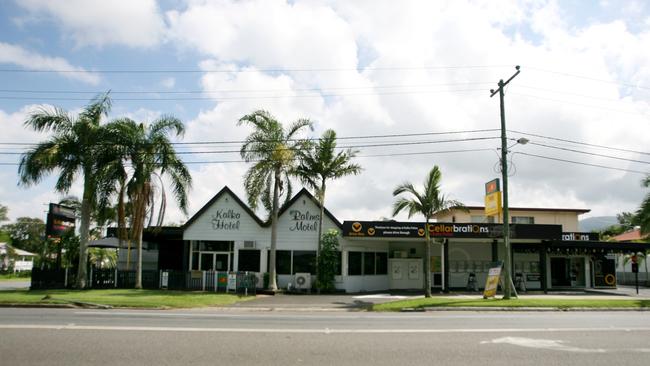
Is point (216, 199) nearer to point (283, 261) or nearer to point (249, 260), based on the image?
point (249, 260)

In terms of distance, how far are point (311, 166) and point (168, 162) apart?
298 inches

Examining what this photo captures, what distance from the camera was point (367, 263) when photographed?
2978 cm

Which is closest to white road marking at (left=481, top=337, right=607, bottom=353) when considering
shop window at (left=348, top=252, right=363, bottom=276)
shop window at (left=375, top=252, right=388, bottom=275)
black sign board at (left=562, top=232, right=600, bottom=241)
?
shop window at (left=348, top=252, right=363, bottom=276)

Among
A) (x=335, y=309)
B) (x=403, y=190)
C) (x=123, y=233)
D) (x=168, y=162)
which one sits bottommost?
(x=335, y=309)

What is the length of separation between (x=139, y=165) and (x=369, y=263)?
13781 millimetres

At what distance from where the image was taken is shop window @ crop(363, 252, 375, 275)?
97.0ft

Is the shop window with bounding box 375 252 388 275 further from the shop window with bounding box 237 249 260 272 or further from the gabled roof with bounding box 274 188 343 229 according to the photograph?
the shop window with bounding box 237 249 260 272

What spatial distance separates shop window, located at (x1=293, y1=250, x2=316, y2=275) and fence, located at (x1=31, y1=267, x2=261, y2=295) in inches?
92.0

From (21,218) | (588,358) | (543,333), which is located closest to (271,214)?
(543,333)

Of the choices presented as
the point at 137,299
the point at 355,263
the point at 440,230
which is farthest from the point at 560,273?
the point at 137,299

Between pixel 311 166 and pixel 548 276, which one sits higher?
pixel 311 166

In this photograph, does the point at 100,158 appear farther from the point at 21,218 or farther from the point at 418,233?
the point at 21,218

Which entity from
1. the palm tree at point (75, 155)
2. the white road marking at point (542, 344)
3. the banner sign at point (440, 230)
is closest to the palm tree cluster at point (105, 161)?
the palm tree at point (75, 155)

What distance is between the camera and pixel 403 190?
23.9 metres
